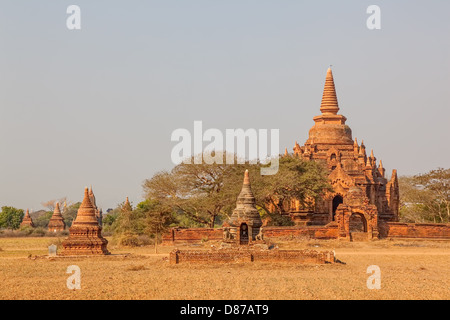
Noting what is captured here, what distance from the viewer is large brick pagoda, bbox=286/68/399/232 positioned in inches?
1865

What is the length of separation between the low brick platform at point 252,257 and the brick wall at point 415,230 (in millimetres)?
15526

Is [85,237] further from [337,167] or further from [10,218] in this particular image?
[10,218]

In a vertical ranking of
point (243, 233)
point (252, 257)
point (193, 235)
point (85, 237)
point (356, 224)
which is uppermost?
point (356, 224)

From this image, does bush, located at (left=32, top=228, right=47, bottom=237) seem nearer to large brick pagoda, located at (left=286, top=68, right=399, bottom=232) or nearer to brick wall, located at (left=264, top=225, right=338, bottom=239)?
large brick pagoda, located at (left=286, top=68, right=399, bottom=232)

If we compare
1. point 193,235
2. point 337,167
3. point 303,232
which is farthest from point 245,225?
point 337,167

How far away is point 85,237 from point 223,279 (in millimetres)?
11307

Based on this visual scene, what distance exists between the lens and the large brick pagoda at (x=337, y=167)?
47.4 m

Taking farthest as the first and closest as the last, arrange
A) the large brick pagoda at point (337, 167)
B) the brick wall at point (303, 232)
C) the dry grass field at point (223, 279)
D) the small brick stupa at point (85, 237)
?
the large brick pagoda at point (337, 167)
the brick wall at point (303, 232)
the small brick stupa at point (85, 237)
the dry grass field at point (223, 279)

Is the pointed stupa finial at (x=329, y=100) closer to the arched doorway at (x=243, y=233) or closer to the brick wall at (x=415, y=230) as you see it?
the brick wall at (x=415, y=230)

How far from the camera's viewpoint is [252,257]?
81.6ft

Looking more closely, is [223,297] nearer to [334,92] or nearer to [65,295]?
[65,295]

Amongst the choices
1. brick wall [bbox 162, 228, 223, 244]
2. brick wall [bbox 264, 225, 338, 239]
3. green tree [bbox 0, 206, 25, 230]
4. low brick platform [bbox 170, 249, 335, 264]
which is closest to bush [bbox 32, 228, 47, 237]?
green tree [bbox 0, 206, 25, 230]

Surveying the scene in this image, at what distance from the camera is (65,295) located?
17016mm

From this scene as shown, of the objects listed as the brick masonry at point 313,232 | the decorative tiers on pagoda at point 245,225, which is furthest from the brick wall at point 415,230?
the decorative tiers on pagoda at point 245,225
